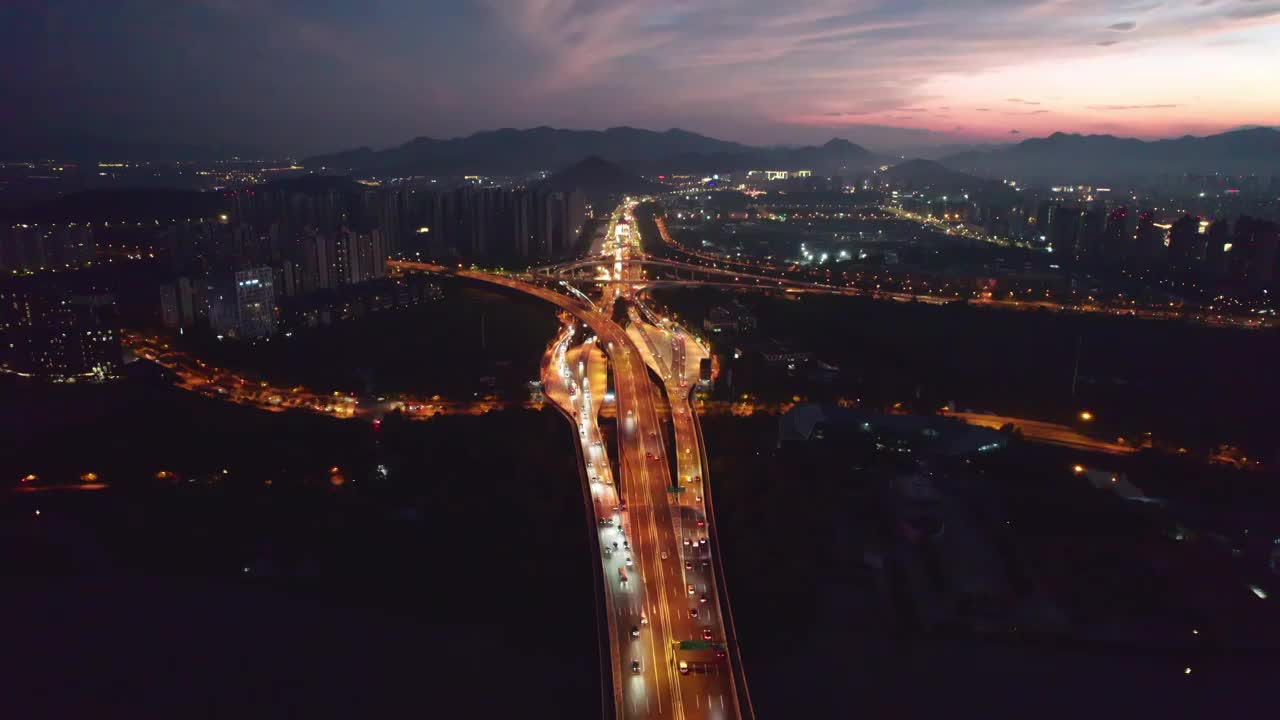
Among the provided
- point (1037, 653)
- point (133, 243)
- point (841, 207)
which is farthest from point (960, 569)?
point (841, 207)

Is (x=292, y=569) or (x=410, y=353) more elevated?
(x=410, y=353)

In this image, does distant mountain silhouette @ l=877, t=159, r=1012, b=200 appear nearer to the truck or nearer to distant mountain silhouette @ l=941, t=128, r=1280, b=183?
distant mountain silhouette @ l=941, t=128, r=1280, b=183

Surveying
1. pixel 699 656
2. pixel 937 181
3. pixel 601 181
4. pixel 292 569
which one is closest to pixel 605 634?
pixel 699 656

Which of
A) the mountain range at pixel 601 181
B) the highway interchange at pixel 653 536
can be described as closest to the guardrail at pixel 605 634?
the highway interchange at pixel 653 536

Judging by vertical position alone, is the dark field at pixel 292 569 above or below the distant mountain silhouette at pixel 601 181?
below

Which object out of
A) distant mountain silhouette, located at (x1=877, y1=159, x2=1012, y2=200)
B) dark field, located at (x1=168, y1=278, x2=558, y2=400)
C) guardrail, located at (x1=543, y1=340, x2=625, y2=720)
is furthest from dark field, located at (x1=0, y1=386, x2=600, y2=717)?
distant mountain silhouette, located at (x1=877, y1=159, x2=1012, y2=200)

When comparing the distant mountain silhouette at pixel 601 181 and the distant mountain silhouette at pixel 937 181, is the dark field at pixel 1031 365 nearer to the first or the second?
the distant mountain silhouette at pixel 937 181

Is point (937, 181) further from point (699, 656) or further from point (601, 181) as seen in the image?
point (699, 656)

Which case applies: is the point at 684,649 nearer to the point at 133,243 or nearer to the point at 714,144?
the point at 133,243
